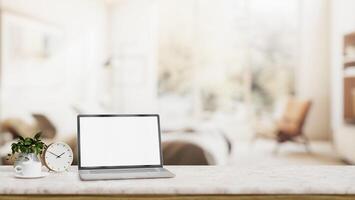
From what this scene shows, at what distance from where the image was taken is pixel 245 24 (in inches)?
354

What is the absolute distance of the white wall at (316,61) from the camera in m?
8.86

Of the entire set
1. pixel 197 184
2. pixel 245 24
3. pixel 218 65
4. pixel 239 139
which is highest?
pixel 245 24

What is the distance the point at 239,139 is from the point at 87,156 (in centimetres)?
749

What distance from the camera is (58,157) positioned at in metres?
1.72

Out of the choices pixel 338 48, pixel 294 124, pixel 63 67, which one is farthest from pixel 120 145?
pixel 338 48

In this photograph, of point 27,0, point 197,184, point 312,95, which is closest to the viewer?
point 197,184

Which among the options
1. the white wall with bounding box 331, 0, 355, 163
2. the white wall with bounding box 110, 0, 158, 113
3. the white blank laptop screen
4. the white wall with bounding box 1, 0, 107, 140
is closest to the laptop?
the white blank laptop screen

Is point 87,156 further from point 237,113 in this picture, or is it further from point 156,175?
point 237,113

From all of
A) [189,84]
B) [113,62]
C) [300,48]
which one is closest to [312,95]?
[300,48]

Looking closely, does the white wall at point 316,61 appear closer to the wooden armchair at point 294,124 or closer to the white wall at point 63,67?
the wooden armchair at point 294,124

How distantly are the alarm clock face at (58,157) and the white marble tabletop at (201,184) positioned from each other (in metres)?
0.03

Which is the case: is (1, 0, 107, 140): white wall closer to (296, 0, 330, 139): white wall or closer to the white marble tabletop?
the white marble tabletop

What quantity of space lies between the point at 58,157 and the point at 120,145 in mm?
197

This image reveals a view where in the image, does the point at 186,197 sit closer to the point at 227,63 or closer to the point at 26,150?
the point at 26,150
